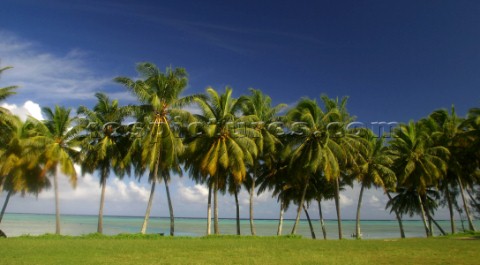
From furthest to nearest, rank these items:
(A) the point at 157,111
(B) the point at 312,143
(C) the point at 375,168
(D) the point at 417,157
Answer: (C) the point at 375,168 < (D) the point at 417,157 < (B) the point at 312,143 < (A) the point at 157,111

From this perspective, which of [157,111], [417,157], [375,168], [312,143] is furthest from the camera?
[375,168]

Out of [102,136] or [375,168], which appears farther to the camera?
[375,168]

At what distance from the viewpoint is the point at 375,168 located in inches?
1423

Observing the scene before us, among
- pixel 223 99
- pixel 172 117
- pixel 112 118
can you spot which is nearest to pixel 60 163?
pixel 112 118

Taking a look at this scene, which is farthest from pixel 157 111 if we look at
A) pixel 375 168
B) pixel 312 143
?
pixel 375 168

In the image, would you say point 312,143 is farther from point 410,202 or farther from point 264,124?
point 410,202

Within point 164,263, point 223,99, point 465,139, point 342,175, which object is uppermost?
point 223,99

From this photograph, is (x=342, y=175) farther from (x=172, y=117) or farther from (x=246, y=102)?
(x=172, y=117)

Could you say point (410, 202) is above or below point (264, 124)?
below

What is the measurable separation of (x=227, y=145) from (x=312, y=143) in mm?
6878

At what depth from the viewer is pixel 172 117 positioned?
29.7 meters

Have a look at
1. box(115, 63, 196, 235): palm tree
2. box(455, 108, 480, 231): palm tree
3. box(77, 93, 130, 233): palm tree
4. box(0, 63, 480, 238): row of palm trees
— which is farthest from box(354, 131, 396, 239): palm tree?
box(77, 93, 130, 233): palm tree

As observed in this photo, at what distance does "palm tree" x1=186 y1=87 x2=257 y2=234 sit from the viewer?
29.2 metres

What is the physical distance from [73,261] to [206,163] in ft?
51.4
